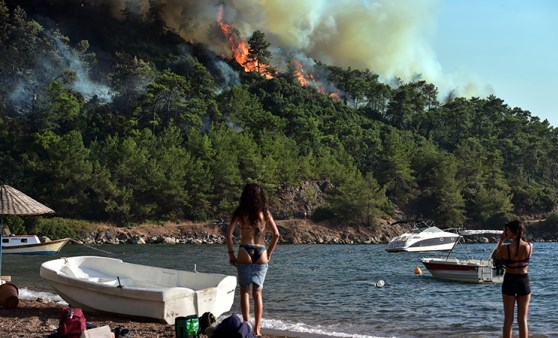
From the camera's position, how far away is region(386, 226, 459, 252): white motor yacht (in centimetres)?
6975

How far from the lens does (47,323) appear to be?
14281mm

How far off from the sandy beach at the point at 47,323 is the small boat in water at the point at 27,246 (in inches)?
1445

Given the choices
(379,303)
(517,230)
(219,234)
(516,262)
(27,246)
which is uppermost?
(219,234)

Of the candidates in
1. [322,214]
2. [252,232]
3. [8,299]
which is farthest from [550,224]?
[252,232]

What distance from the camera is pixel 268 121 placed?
384ft

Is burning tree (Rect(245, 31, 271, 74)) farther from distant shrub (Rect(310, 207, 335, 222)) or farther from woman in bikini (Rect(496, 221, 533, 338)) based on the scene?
woman in bikini (Rect(496, 221, 533, 338))

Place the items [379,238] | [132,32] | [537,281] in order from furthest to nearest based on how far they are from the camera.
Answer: [132,32], [379,238], [537,281]

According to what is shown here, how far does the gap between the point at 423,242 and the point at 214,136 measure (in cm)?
4561

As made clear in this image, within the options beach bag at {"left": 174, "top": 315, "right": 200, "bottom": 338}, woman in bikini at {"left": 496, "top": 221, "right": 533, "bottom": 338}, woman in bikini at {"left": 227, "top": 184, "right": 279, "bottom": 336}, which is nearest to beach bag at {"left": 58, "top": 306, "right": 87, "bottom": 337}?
beach bag at {"left": 174, "top": 315, "right": 200, "bottom": 338}

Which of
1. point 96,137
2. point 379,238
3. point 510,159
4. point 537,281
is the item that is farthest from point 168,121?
point 537,281

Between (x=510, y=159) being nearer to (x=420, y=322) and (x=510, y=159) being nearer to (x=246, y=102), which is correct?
(x=246, y=102)

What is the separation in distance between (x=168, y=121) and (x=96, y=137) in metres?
13.3

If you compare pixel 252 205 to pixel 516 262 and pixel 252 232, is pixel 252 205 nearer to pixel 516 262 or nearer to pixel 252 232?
pixel 252 232

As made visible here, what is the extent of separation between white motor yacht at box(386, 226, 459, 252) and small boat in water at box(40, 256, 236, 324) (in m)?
54.0
